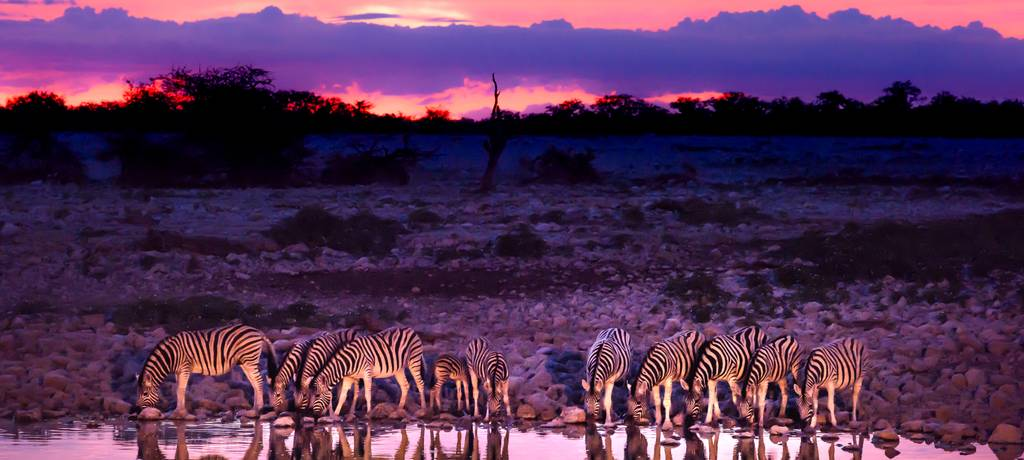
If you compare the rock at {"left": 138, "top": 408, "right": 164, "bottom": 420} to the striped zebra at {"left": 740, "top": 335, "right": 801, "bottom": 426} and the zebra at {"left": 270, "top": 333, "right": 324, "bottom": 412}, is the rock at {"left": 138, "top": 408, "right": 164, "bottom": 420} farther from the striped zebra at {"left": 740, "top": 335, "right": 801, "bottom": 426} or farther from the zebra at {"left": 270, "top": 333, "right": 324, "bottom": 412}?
the striped zebra at {"left": 740, "top": 335, "right": 801, "bottom": 426}

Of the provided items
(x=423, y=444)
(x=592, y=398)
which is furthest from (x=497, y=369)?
(x=423, y=444)

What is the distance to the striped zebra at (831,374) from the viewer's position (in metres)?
12.6

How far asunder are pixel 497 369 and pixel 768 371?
2413 mm

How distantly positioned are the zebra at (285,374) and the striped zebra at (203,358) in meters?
0.15

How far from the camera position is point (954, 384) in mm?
13734

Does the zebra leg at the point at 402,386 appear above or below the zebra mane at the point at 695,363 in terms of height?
below

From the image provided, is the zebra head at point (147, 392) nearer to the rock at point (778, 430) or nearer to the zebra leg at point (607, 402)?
the zebra leg at point (607, 402)

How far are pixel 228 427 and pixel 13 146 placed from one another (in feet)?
98.0

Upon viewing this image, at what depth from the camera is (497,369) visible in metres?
13.1

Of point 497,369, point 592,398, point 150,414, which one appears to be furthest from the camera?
point 150,414

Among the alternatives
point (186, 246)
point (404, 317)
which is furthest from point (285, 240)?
point (404, 317)

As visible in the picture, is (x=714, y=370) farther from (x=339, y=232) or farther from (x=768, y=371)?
(x=339, y=232)

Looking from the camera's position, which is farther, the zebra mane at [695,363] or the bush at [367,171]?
the bush at [367,171]

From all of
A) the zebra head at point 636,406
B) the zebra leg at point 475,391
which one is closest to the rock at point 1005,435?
the zebra head at point 636,406
